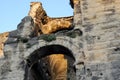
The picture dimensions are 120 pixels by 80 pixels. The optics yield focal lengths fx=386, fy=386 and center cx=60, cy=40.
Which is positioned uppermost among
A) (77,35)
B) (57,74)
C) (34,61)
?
(77,35)

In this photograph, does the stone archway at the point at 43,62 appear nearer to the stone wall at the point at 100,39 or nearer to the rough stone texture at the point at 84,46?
the rough stone texture at the point at 84,46

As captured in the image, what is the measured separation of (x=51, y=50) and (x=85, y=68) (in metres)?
1.68

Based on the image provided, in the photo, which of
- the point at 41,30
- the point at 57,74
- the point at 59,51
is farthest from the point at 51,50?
the point at 57,74

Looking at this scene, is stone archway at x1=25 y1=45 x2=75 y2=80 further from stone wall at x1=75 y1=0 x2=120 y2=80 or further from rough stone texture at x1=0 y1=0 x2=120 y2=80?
stone wall at x1=75 y1=0 x2=120 y2=80

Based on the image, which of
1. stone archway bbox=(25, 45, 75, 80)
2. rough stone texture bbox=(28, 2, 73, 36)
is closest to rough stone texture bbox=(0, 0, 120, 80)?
stone archway bbox=(25, 45, 75, 80)

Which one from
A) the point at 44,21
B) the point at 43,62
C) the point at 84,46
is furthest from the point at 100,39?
the point at 44,21

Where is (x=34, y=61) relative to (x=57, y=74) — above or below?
above

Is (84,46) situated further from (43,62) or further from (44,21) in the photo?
(44,21)

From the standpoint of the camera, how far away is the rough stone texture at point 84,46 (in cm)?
1035

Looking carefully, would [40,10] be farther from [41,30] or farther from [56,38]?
[56,38]

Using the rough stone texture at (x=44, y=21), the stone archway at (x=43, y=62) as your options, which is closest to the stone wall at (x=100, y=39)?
the stone archway at (x=43, y=62)

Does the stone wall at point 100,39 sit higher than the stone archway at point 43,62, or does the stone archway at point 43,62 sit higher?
the stone wall at point 100,39

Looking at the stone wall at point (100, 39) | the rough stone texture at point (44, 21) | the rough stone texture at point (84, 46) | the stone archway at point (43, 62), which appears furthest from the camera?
the rough stone texture at point (44, 21)

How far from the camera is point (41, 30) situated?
1346 centimetres
